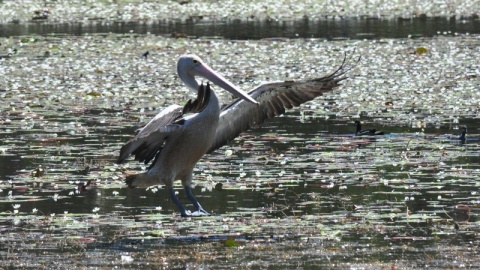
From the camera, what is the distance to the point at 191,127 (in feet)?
28.0

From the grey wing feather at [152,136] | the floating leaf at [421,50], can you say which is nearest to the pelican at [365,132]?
the grey wing feather at [152,136]

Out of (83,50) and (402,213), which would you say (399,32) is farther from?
(402,213)

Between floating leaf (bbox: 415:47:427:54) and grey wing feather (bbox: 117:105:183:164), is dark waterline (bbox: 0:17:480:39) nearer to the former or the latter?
floating leaf (bbox: 415:47:427:54)

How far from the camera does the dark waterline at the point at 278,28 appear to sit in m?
24.0

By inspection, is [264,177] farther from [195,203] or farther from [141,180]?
[141,180]

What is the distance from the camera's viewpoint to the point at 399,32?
2405 centimetres

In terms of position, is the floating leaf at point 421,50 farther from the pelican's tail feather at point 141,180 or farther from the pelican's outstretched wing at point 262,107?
the pelican's tail feather at point 141,180

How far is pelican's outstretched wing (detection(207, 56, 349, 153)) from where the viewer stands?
9.24 metres

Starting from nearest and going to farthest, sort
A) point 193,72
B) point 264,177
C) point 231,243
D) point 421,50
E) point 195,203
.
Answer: point 231,243
point 195,203
point 193,72
point 264,177
point 421,50

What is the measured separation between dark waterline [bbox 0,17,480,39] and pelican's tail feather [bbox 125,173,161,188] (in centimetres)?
1479

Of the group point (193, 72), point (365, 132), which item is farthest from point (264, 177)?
point (365, 132)

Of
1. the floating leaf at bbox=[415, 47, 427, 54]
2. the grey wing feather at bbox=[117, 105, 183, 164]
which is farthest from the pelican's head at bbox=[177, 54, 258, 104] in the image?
the floating leaf at bbox=[415, 47, 427, 54]

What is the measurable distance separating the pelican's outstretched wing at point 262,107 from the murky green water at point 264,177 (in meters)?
0.45

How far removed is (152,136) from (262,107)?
1193mm
